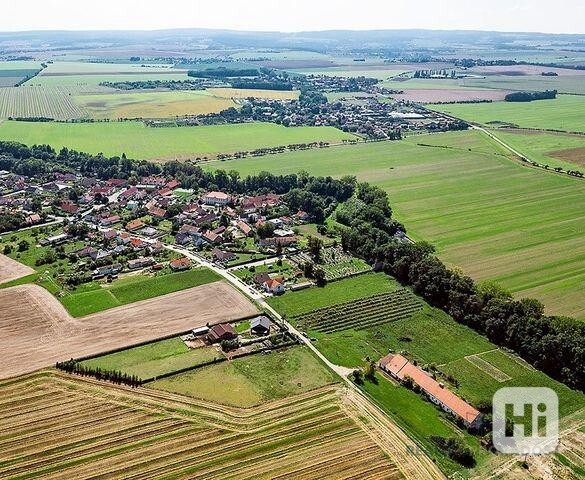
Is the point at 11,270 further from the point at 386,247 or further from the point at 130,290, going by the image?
the point at 386,247

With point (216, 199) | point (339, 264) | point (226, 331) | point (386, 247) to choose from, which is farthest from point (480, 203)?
point (226, 331)

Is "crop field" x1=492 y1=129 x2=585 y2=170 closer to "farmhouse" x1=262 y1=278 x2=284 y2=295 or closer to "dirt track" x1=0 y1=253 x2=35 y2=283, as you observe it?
"farmhouse" x1=262 y1=278 x2=284 y2=295

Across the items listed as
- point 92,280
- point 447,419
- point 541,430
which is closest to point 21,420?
point 92,280

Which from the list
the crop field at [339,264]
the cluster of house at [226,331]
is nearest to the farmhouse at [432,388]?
the cluster of house at [226,331]

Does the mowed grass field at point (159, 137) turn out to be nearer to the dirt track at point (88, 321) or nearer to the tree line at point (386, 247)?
the tree line at point (386, 247)

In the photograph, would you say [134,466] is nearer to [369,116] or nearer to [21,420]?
[21,420]

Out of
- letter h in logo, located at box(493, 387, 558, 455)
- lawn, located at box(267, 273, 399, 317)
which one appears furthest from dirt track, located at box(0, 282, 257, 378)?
letter h in logo, located at box(493, 387, 558, 455)
